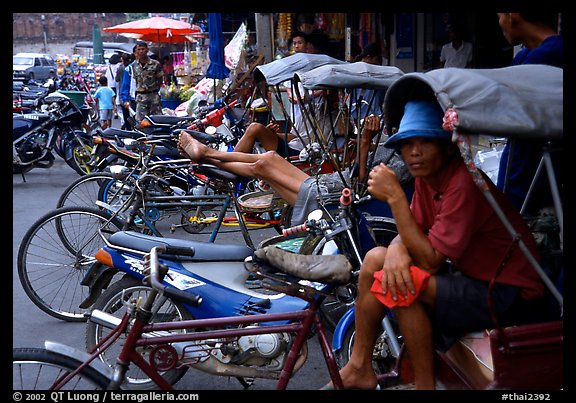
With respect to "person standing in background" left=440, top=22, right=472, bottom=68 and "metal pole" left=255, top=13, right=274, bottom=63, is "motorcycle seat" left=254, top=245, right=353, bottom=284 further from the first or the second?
"metal pole" left=255, top=13, right=274, bottom=63

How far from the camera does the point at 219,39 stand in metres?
11.0

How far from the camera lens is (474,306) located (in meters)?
2.64

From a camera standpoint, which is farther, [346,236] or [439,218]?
[346,236]

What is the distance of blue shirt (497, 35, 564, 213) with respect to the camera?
3.03 meters

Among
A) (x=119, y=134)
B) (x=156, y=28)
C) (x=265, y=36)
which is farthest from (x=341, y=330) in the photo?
(x=156, y=28)

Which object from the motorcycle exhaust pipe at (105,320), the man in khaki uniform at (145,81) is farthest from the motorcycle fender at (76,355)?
the man in khaki uniform at (145,81)

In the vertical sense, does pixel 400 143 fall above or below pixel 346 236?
above

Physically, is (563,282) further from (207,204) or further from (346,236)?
(207,204)

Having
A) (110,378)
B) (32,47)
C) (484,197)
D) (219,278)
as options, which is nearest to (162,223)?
(219,278)

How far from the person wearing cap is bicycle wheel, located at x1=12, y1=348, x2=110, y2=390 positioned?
117 cm

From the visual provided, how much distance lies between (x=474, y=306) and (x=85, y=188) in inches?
175

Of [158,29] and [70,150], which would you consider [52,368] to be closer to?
[70,150]

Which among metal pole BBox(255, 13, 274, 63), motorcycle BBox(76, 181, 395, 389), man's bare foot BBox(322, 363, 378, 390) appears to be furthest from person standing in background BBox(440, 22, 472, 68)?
man's bare foot BBox(322, 363, 378, 390)
